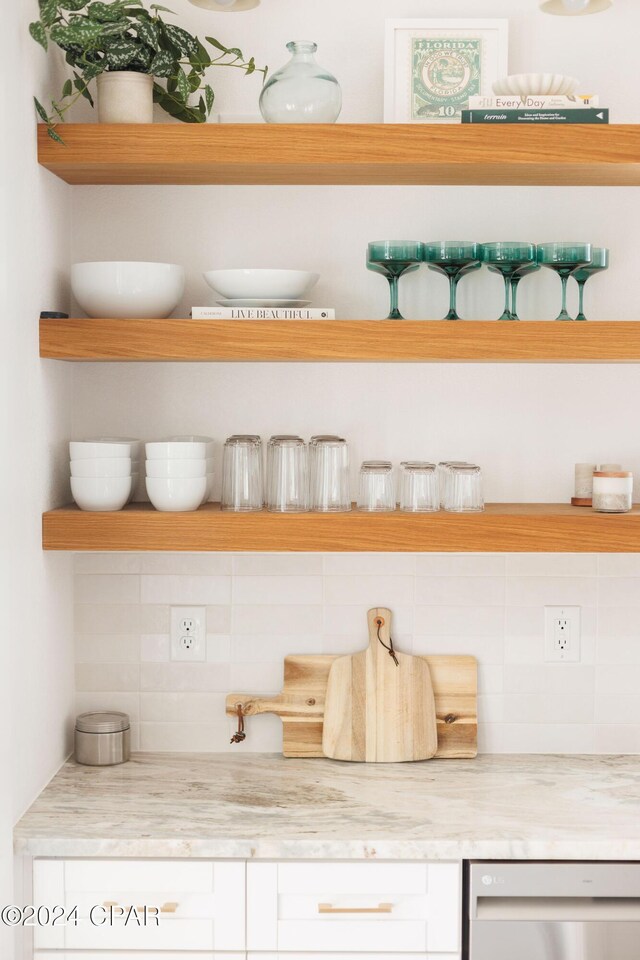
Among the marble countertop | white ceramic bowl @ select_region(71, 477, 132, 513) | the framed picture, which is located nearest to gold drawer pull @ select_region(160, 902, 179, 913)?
the marble countertop

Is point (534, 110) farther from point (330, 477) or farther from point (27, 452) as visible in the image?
point (27, 452)

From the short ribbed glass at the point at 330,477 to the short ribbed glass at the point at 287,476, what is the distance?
2cm

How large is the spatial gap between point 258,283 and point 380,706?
92 centimetres

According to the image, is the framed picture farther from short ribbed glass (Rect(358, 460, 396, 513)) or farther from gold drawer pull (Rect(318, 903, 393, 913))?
gold drawer pull (Rect(318, 903, 393, 913))

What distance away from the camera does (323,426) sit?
7.11 ft

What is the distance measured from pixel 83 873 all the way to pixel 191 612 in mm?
604

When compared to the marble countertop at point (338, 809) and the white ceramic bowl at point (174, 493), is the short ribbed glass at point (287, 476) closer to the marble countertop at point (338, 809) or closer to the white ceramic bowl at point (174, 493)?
the white ceramic bowl at point (174, 493)

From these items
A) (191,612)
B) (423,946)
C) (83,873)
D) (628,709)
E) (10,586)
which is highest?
(10,586)

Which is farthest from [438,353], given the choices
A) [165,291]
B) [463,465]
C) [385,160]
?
[165,291]

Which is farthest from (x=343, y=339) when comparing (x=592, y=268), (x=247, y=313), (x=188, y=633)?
(x=188, y=633)

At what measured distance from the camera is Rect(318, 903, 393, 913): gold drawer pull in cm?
176

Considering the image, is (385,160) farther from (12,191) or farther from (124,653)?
(124,653)

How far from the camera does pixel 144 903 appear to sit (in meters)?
1.77

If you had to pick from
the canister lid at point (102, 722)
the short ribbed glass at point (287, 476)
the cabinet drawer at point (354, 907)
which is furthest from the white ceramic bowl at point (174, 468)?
the cabinet drawer at point (354, 907)
